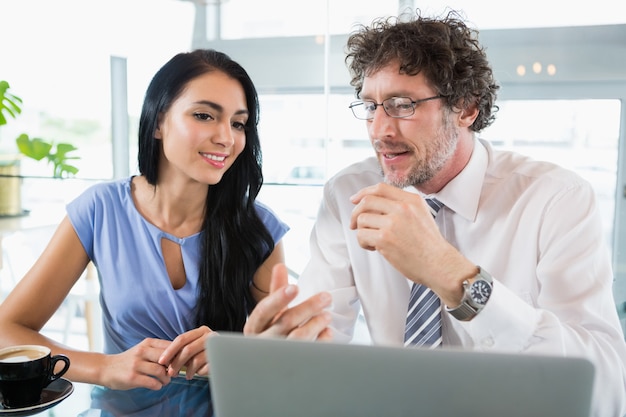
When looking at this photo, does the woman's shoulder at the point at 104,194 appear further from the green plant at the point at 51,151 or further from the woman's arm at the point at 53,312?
the green plant at the point at 51,151

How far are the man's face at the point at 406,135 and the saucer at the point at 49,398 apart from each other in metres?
0.87

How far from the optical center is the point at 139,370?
1359 mm

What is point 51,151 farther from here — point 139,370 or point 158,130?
point 139,370

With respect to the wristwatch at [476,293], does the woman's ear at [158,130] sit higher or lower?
higher

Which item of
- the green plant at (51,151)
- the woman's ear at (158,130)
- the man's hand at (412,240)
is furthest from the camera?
the green plant at (51,151)

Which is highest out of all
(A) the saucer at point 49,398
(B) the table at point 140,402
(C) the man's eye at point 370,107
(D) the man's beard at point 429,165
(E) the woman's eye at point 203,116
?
(C) the man's eye at point 370,107

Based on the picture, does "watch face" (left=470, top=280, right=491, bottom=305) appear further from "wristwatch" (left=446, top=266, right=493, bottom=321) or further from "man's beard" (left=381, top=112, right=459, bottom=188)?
"man's beard" (left=381, top=112, right=459, bottom=188)

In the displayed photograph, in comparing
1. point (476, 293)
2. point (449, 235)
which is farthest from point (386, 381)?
point (449, 235)

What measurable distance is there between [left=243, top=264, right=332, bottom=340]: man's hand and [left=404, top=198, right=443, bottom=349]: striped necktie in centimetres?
47

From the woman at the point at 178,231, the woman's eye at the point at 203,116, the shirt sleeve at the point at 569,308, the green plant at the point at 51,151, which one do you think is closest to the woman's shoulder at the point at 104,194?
the woman at the point at 178,231

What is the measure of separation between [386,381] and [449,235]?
36.9 inches

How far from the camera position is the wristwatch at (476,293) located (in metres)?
1.21

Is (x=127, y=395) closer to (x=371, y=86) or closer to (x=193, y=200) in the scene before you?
(x=193, y=200)

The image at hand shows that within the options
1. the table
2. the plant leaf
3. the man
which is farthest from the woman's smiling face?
the plant leaf
